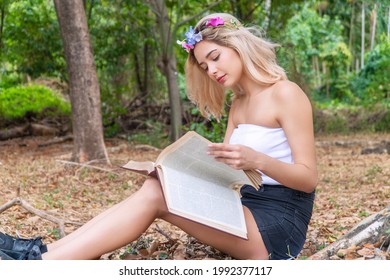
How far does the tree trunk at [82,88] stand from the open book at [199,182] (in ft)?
17.2

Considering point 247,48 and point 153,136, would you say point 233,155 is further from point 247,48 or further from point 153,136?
point 153,136

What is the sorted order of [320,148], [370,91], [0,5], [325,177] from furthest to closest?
[370,91] < [0,5] < [320,148] < [325,177]

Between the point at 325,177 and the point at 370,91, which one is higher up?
the point at 325,177

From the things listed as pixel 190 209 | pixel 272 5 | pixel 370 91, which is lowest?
pixel 370 91

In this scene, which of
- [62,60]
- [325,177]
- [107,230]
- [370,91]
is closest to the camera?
[107,230]

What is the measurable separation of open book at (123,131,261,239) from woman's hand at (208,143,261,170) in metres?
0.10

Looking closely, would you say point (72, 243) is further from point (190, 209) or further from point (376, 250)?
point (376, 250)

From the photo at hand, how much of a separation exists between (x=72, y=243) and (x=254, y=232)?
32.7 inches

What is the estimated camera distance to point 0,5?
13.0 metres

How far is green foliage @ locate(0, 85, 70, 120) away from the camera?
15.0 m

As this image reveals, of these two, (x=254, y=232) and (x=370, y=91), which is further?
(x=370, y=91)

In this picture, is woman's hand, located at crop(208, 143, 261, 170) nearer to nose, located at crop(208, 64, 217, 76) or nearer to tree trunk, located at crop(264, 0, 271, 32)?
nose, located at crop(208, 64, 217, 76)

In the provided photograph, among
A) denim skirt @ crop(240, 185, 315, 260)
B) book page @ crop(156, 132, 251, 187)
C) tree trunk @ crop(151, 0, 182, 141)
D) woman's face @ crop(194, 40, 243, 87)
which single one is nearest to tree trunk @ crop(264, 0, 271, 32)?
tree trunk @ crop(151, 0, 182, 141)

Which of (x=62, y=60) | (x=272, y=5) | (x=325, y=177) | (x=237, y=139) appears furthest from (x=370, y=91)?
(x=237, y=139)
